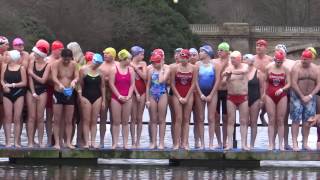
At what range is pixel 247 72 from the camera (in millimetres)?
18625

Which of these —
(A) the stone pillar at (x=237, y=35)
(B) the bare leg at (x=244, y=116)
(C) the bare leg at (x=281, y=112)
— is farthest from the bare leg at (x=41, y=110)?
(A) the stone pillar at (x=237, y=35)

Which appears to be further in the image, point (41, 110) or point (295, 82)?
point (295, 82)

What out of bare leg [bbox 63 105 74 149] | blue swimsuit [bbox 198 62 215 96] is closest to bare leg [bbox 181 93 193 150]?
blue swimsuit [bbox 198 62 215 96]

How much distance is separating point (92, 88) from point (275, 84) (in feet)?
10.7

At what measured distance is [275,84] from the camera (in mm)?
18578

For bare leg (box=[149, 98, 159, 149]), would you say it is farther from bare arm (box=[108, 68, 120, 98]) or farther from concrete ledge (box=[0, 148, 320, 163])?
bare arm (box=[108, 68, 120, 98])

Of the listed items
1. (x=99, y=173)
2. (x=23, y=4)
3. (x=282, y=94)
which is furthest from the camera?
(x=23, y=4)

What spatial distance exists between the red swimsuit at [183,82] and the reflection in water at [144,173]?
1.36m

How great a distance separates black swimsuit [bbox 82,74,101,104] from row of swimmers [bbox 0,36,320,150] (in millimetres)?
18

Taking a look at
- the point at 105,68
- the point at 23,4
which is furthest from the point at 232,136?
the point at 23,4

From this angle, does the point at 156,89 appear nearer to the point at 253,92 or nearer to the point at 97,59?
the point at 97,59

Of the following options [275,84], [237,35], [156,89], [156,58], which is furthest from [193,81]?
[237,35]

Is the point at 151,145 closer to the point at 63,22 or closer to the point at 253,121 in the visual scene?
the point at 253,121

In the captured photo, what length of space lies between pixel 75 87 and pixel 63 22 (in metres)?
52.8
